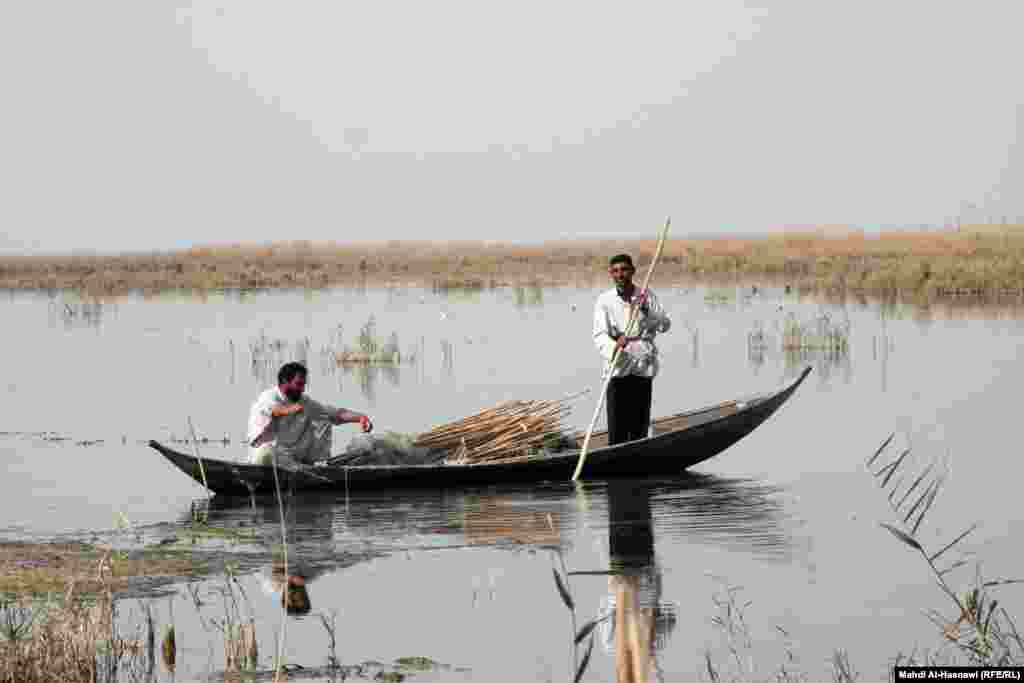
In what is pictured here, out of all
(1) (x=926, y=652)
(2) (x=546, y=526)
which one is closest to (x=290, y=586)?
(2) (x=546, y=526)

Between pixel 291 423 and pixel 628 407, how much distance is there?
219 centimetres

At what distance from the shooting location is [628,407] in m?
11.1

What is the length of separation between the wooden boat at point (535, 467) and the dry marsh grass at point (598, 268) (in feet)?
60.5

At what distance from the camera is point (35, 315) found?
29.5m

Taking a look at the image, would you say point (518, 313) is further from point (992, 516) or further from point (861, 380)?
point (992, 516)

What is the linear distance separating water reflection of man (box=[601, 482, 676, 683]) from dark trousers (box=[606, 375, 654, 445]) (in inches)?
17.7

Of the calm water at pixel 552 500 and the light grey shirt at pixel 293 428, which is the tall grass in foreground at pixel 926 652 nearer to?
the calm water at pixel 552 500

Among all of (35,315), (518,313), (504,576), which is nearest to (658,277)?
(518,313)

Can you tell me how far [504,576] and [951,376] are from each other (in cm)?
974

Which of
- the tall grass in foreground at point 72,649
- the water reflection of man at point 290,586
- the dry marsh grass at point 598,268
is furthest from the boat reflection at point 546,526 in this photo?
the dry marsh grass at point 598,268

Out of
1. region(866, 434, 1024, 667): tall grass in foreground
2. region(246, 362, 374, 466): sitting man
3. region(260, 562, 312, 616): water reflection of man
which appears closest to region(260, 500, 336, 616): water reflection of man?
region(260, 562, 312, 616): water reflection of man

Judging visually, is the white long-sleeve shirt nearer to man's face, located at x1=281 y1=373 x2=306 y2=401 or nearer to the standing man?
the standing man

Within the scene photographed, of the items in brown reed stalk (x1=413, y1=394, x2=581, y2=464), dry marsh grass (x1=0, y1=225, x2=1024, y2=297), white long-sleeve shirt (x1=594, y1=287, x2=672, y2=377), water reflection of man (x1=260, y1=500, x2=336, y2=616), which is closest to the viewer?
water reflection of man (x1=260, y1=500, x2=336, y2=616)

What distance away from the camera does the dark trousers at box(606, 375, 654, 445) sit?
1101 cm
